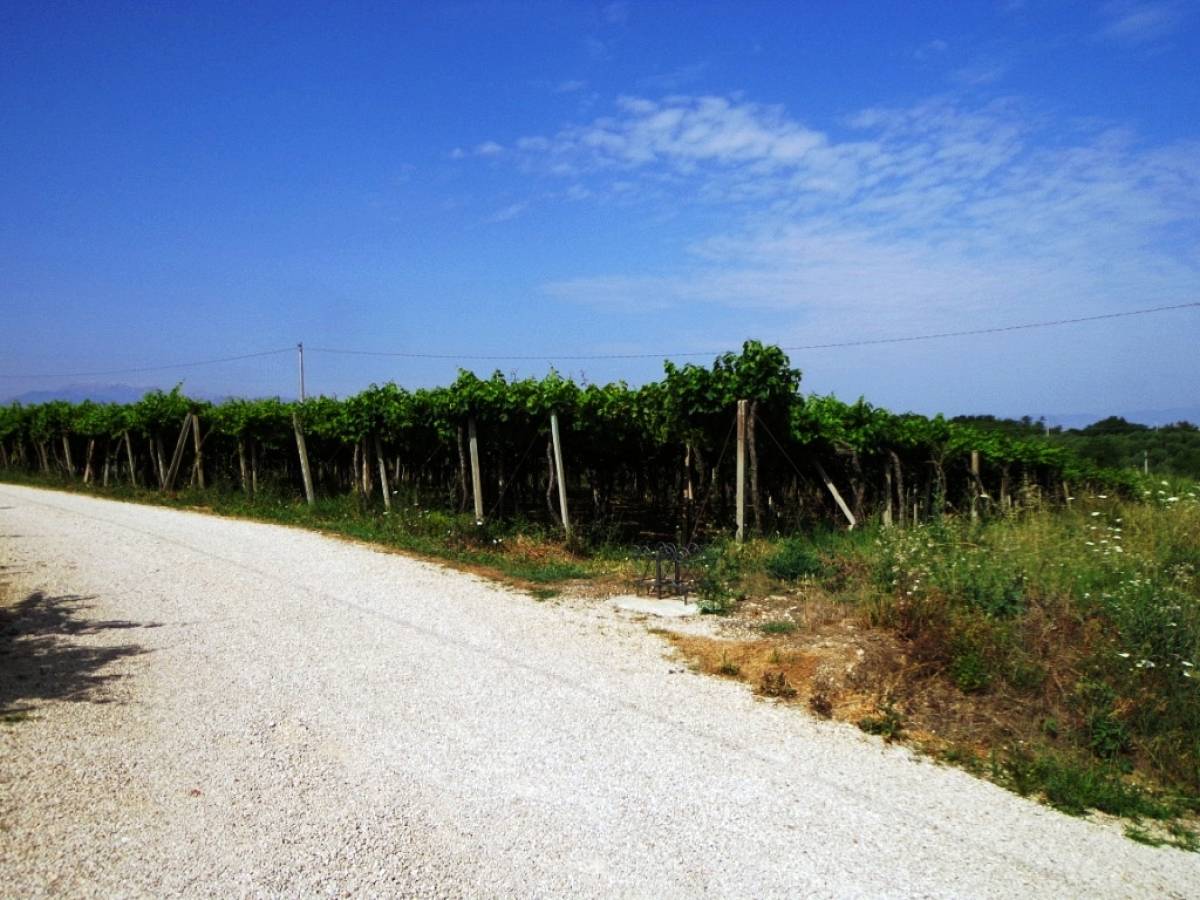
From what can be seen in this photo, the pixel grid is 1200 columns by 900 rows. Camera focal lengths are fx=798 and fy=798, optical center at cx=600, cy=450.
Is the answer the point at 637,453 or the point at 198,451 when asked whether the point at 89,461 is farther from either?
the point at 637,453

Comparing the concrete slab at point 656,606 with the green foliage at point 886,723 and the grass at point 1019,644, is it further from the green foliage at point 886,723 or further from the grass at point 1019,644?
the green foliage at point 886,723

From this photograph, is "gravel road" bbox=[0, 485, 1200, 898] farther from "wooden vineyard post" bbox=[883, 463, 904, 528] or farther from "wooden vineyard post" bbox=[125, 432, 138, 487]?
"wooden vineyard post" bbox=[125, 432, 138, 487]

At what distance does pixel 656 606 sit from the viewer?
9.20m

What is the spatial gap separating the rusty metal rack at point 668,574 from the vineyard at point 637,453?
6.63 feet

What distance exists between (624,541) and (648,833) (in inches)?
384

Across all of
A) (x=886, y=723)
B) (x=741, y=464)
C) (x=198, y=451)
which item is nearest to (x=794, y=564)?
(x=741, y=464)

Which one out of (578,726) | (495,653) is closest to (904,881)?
(578,726)

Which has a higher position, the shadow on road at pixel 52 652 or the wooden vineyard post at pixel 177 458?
the wooden vineyard post at pixel 177 458

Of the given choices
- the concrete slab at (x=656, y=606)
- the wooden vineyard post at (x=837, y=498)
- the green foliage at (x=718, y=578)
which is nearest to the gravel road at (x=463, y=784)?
the concrete slab at (x=656, y=606)

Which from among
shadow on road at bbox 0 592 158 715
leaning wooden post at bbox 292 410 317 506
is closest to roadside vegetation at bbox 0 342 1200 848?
leaning wooden post at bbox 292 410 317 506

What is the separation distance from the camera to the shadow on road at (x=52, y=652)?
19.4 ft

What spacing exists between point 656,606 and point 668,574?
136 cm

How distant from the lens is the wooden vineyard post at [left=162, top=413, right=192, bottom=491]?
21.2 metres

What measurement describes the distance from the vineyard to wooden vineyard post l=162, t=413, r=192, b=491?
0.05 meters
